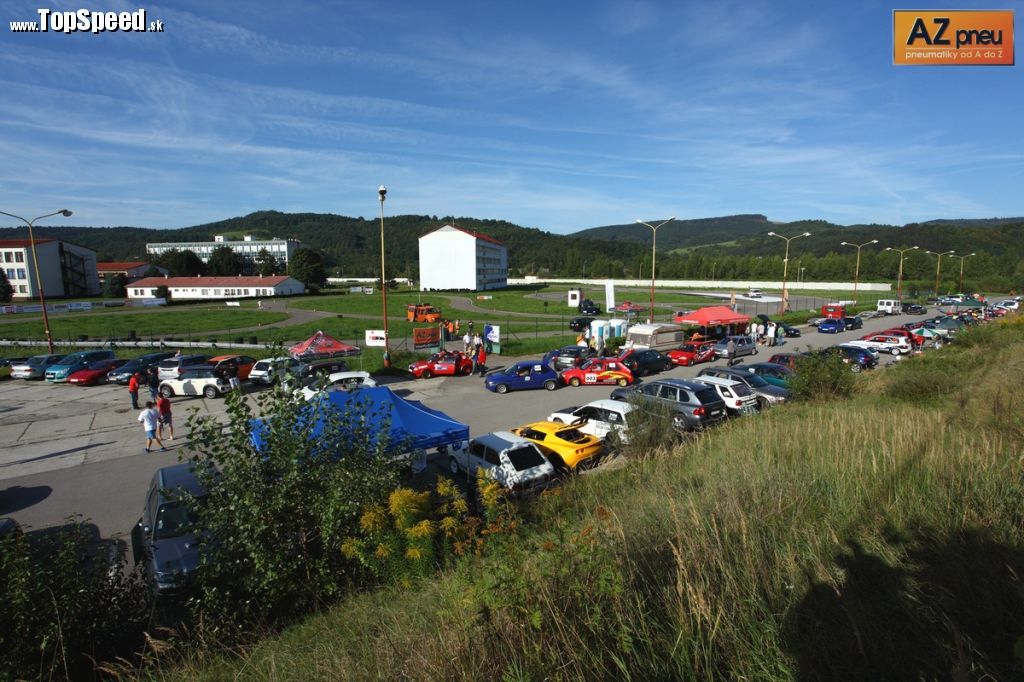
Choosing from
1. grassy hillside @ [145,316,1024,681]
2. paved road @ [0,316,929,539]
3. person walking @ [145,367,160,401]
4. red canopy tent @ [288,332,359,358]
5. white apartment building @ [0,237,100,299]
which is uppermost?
white apartment building @ [0,237,100,299]

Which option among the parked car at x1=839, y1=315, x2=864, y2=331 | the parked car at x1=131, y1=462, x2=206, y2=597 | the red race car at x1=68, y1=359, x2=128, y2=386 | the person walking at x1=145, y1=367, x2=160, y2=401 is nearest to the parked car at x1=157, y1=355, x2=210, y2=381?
the person walking at x1=145, y1=367, x2=160, y2=401

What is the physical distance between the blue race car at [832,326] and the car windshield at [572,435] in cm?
3516

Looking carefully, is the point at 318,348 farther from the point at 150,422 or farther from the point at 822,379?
the point at 822,379

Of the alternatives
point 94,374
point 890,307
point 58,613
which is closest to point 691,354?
point 58,613

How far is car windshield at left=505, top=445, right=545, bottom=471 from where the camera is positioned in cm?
1151

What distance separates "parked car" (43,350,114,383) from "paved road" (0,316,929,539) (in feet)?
2.01

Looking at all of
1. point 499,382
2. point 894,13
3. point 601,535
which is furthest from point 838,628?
point 499,382

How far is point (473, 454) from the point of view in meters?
12.6

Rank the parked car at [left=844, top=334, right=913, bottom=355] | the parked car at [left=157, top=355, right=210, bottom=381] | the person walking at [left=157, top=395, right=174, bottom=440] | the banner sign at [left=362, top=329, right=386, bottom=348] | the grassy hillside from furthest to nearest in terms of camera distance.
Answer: the parked car at [left=844, top=334, right=913, bottom=355] → the banner sign at [left=362, top=329, right=386, bottom=348] → the parked car at [left=157, top=355, right=210, bottom=381] → the person walking at [left=157, top=395, right=174, bottom=440] → the grassy hillside

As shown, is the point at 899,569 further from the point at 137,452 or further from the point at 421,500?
the point at 137,452

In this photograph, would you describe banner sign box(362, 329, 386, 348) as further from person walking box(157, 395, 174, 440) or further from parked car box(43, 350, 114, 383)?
parked car box(43, 350, 114, 383)

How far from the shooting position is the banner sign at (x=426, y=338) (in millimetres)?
30875

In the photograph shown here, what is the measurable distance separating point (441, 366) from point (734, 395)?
14.2 m

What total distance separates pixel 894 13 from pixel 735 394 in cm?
1124
